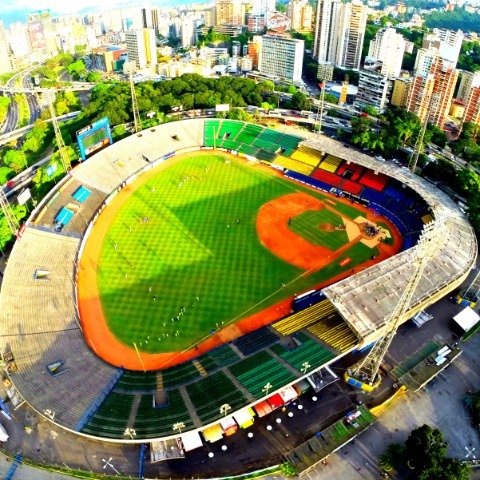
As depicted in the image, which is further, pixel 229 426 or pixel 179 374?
pixel 179 374

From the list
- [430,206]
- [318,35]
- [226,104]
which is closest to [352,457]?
[430,206]

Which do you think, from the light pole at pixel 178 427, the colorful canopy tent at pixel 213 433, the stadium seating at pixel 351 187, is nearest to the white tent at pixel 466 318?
the stadium seating at pixel 351 187

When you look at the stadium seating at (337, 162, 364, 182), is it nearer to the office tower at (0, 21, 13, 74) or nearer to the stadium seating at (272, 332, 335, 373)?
the stadium seating at (272, 332, 335, 373)

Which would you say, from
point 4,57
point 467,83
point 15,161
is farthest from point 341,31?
point 4,57

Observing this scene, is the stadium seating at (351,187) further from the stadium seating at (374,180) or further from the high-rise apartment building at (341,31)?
the high-rise apartment building at (341,31)

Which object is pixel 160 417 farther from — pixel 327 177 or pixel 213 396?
pixel 327 177

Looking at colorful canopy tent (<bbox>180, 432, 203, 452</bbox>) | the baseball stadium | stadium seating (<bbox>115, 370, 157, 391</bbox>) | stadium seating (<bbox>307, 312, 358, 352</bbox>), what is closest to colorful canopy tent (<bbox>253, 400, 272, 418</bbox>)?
the baseball stadium
